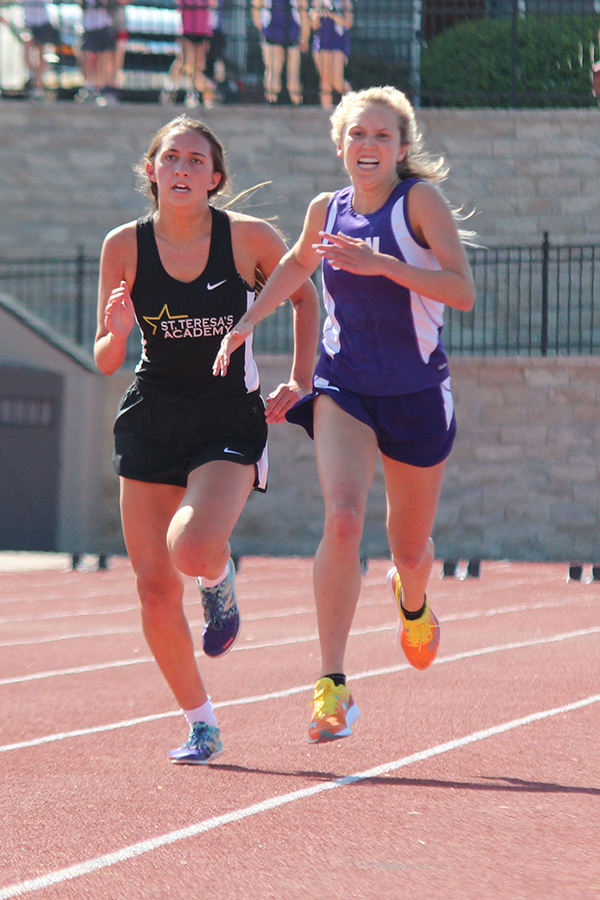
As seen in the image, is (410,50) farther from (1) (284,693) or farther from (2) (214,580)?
(2) (214,580)

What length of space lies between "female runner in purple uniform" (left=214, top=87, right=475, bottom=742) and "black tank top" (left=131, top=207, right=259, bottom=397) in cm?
18

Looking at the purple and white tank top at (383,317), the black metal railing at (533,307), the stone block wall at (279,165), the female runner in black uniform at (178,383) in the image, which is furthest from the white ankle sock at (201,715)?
the stone block wall at (279,165)

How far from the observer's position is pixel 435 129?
65.7ft

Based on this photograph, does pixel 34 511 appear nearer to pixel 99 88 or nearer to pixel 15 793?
pixel 99 88

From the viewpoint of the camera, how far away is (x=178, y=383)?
4.95 metres

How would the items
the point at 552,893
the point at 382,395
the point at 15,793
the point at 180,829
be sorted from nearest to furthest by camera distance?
the point at 552,893 → the point at 180,829 → the point at 15,793 → the point at 382,395

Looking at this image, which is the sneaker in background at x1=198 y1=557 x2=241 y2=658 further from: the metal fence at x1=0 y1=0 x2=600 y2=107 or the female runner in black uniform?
the metal fence at x1=0 y1=0 x2=600 y2=107

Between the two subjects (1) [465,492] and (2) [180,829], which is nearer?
(2) [180,829]

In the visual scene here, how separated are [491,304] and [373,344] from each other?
14.3 m

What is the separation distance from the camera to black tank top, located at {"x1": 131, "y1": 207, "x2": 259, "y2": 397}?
488 centimetres

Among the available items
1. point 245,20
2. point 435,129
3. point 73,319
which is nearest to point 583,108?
point 435,129

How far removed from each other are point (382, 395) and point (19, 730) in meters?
2.40

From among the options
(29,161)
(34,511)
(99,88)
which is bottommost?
(34,511)

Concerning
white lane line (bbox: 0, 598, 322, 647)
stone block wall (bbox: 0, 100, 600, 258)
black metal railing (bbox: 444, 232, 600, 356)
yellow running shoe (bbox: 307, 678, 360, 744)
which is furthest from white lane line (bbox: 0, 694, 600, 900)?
stone block wall (bbox: 0, 100, 600, 258)
